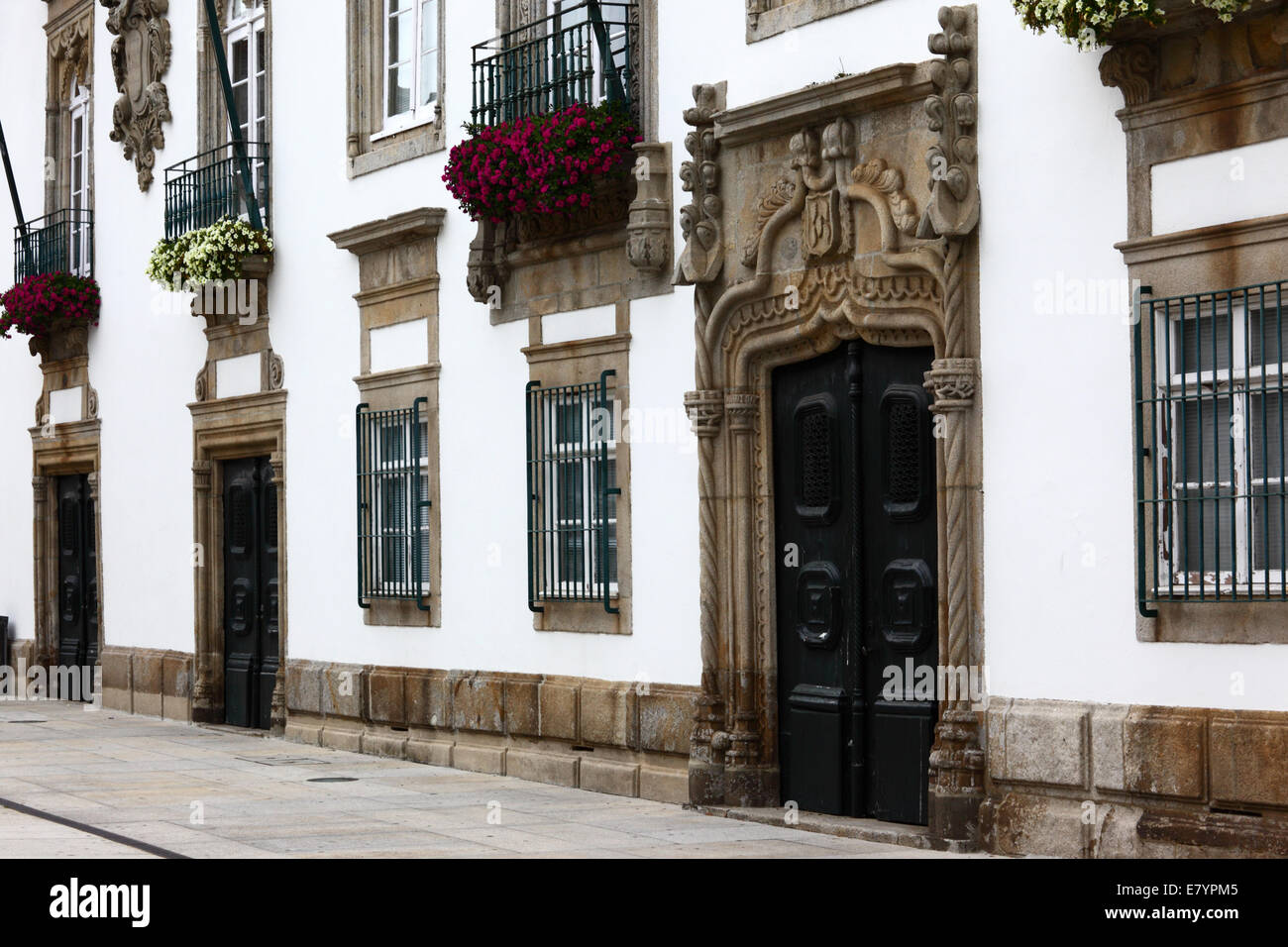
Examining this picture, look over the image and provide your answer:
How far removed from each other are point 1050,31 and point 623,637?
501 centimetres

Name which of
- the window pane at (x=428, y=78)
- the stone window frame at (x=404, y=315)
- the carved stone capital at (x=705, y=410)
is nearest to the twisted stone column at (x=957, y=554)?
the carved stone capital at (x=705, y=410)

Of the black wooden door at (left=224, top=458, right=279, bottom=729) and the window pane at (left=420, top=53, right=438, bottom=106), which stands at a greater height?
the window pane at (left=420, top=53, right=438, bottom=106)

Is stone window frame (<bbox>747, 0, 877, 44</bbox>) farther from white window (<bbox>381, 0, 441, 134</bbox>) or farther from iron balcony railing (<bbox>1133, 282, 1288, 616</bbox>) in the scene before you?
white window (<bbox>381, 0, 441, 134</bbox>)

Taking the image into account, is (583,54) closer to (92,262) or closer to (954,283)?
(954,283)

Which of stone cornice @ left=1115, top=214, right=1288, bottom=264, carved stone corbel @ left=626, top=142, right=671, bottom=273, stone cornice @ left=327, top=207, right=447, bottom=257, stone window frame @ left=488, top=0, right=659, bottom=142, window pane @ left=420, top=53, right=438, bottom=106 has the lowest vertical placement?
stone cornice @ left=1115, top=214, right=1288, bottom=264

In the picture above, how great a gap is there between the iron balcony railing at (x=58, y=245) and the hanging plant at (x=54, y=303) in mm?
288

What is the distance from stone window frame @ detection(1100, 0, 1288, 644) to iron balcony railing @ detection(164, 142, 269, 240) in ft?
33.3

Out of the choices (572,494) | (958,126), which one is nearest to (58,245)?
(572,494)

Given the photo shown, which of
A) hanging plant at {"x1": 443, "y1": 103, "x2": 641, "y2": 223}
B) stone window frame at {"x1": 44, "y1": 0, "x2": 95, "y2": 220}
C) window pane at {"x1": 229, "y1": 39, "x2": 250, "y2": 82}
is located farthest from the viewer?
stone window frame at {"x1": 44, "y1": 0, "x2": 95, "y2": 220}

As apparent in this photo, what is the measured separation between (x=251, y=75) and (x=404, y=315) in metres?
3.85

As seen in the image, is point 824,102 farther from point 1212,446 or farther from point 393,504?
point 393,504

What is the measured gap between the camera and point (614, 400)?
13.4m

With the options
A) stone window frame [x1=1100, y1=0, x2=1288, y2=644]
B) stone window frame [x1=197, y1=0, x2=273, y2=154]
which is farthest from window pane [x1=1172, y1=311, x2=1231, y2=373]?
stone window frame [x1=197, y1=0, x2=273, y2=154]

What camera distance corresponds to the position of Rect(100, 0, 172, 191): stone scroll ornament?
65.8ft
